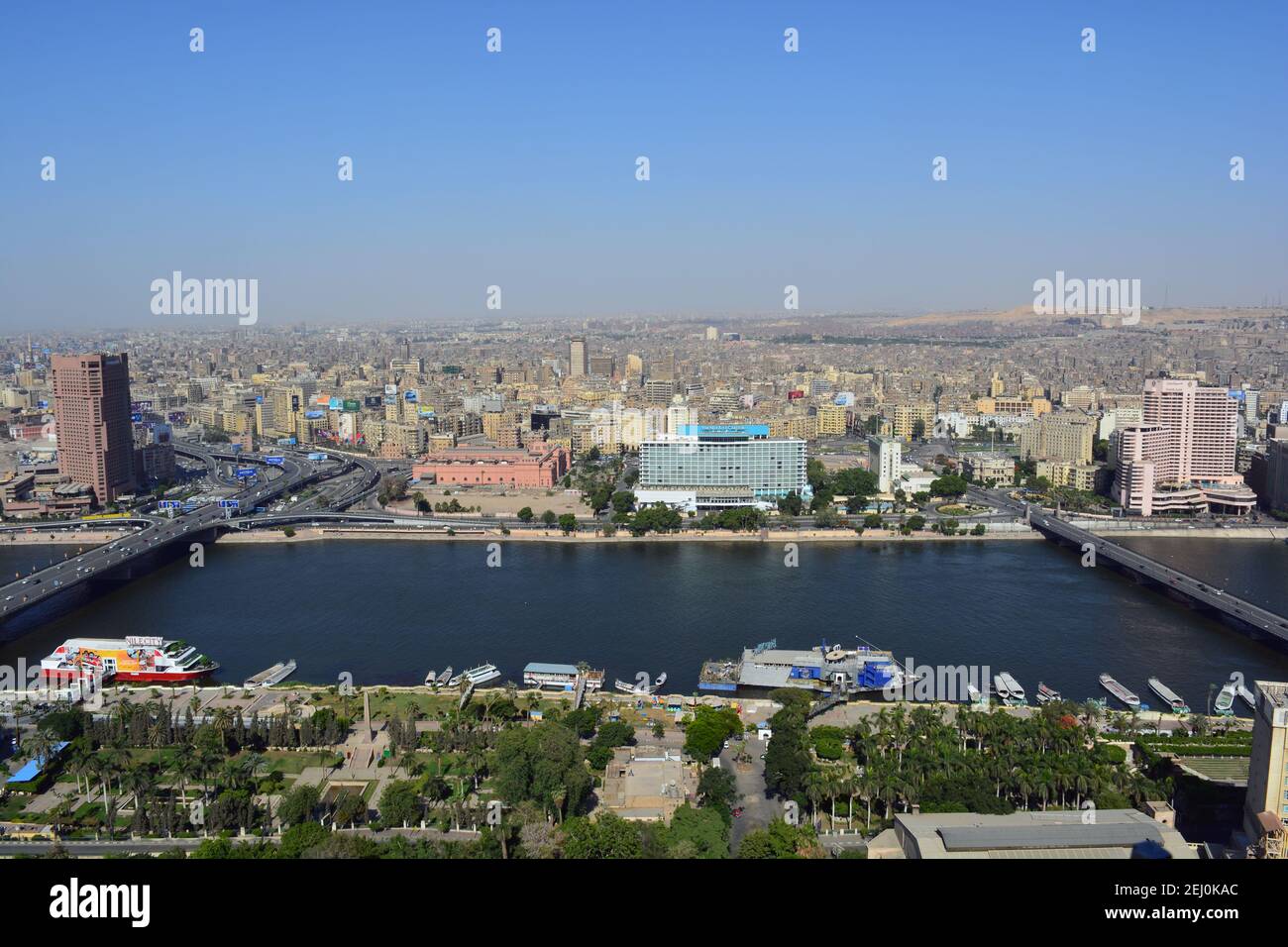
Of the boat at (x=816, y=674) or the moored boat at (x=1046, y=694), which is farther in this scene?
the boat at (x=816, y=674)

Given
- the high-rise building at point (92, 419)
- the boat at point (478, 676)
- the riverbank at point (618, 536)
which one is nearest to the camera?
the boat at point (478, 676)

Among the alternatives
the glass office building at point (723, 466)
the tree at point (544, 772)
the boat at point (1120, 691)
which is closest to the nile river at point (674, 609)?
the boat at point (1120, 691)

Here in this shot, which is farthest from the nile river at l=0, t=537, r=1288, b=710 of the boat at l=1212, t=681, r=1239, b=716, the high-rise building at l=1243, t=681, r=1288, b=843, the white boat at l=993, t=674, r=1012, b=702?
the high-rise building at l=1243, t=681, r=1288, b=843

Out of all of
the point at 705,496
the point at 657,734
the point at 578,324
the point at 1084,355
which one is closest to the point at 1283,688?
the point at 657,734

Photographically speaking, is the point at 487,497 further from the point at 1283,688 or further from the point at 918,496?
the point at 1283,688

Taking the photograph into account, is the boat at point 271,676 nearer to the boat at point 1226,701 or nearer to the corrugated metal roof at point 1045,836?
the corrugated metal roof at point 1045,836

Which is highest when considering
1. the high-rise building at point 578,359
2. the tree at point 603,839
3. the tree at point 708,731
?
the high-rise building at point 578,359
